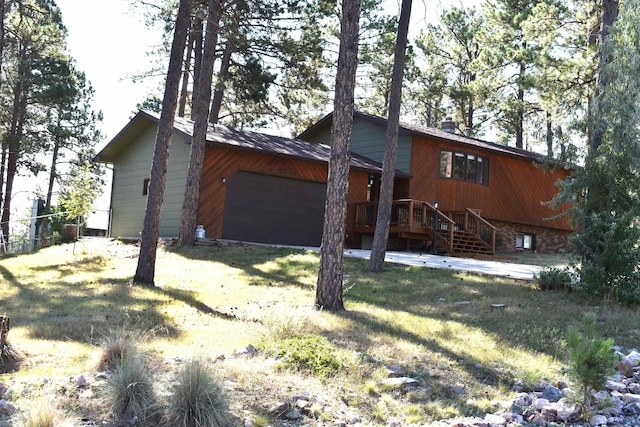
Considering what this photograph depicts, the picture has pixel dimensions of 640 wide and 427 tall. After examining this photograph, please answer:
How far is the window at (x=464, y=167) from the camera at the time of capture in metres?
21.7

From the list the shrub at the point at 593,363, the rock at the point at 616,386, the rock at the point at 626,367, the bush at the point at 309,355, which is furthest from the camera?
the rock at the point at 626,367

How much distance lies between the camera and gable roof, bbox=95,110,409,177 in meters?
17.9

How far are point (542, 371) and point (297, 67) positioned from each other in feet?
49.0

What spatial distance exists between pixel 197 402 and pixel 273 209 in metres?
14.7

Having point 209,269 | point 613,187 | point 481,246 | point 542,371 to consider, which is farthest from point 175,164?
point 542,371

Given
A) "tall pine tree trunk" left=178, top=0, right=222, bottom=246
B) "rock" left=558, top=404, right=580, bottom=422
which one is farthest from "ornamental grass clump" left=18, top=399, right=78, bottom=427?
"tall pine tree trunk" left=178, top=0, right=222, bottom=246

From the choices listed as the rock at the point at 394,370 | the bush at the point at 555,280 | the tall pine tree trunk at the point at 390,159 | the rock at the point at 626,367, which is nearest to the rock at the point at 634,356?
the rock at the point at 626,367

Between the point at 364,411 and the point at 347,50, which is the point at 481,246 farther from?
the point at 364,411

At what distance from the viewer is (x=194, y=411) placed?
4.22 m

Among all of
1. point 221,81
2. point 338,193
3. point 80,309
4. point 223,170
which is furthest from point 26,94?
point 338,193

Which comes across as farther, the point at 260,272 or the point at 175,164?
the point at 175,164

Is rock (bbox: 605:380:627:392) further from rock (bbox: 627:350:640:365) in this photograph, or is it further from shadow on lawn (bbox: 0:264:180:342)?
shadow on lawn (bbox: 0:264:180:342)

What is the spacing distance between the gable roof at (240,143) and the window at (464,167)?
2038 millimetres

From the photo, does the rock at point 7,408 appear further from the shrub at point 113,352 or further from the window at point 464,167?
the window at point 464,167
